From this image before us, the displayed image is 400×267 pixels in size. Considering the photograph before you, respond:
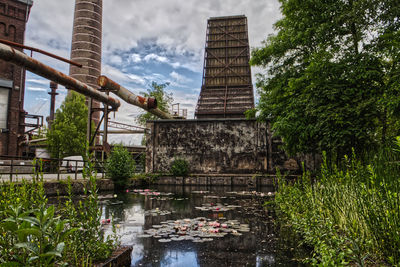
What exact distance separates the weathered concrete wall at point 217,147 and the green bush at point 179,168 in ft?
2.61

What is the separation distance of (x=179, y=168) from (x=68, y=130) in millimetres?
13337

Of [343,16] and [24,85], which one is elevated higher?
[24,85]

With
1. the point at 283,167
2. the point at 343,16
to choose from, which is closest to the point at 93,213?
the point at 343,16

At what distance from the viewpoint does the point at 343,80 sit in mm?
7746

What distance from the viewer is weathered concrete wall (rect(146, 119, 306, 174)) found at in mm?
16562

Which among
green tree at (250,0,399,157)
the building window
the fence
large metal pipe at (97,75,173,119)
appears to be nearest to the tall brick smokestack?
the building window

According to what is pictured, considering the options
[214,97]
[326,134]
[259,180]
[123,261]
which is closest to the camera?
[123,261]

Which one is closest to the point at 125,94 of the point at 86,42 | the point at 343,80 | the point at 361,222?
the point at 343,80

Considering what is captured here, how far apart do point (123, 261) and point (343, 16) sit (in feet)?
28.7

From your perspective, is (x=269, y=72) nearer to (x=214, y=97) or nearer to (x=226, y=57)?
(x=214, y=97)

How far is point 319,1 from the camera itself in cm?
927

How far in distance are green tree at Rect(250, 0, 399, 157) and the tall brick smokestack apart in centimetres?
2446

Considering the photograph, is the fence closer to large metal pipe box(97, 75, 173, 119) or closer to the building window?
large metal pipe box(97, 75, 173, 119)

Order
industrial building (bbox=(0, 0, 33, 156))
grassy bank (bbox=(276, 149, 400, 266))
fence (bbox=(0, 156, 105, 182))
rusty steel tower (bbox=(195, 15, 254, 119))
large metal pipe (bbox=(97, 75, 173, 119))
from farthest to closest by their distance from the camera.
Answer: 1. rusty steel tower (bbox=(195, 15, 254, 119))
2. industrial building (bbox=(0, 0, 33, 156))
3. large metal pipe (bbox=(97, 75, 173, 119))
4. fence (bbox=(0, 156, 105, 182))
5. grassy bank (bbox=(276, 149, 400, 266))
